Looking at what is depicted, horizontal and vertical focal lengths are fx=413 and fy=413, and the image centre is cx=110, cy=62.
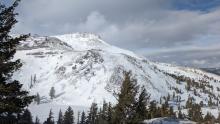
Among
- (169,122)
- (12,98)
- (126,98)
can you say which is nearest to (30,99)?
(12,98)

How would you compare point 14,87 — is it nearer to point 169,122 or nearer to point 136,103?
point 136,103

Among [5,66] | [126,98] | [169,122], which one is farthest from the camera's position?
[169,122]

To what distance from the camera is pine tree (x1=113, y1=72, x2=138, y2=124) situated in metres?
44.8

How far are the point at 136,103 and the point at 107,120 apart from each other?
3.90 metres

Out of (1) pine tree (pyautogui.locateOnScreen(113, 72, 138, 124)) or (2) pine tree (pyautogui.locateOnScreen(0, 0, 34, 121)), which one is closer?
(2) pine tree (pyautogui.locateOnScreen(0, 0, 34, 121))

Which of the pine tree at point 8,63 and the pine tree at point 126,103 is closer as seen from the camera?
the pine tree at point 8,63

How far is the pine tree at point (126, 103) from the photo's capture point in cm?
4481

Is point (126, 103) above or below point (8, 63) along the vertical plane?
below

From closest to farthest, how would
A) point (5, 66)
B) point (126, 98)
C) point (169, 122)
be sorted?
point (5, 66) < point (126, 98) < point (169, 122)

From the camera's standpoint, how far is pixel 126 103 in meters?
45.1

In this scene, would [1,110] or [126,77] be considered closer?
[1,110]

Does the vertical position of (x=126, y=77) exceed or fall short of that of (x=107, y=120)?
it exceeds it

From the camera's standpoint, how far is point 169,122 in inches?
2421

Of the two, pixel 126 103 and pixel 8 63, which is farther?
pixel 126 103
